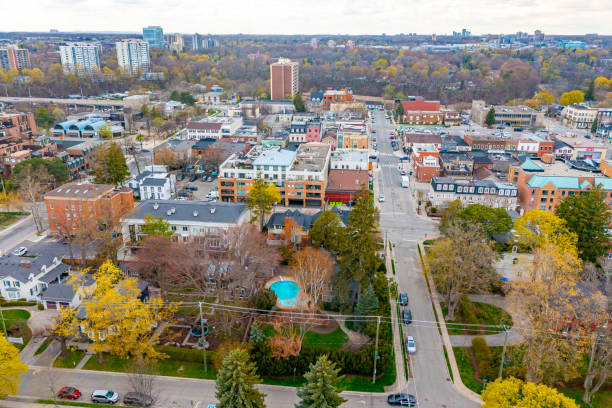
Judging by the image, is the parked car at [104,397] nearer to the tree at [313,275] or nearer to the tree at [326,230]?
the tree at [313,275]

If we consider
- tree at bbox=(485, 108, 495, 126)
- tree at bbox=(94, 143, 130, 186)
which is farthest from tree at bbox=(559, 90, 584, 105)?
tree at bbox=(94, 143, 130, 186)

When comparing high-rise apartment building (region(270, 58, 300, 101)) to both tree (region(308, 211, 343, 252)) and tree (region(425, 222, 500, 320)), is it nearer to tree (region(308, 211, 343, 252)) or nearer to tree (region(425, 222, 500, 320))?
tree (region(308, 211, 343, 252))

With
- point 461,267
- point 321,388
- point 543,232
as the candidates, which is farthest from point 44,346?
point 543,232

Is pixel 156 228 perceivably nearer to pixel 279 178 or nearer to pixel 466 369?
pixel 279 178

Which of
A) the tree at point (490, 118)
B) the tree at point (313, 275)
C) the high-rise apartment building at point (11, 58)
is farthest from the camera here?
the high-rise apartment building at point (11, 58)

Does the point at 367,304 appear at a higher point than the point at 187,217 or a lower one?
lower

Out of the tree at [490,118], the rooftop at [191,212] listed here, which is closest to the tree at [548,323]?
the rooftop at [191,212]
